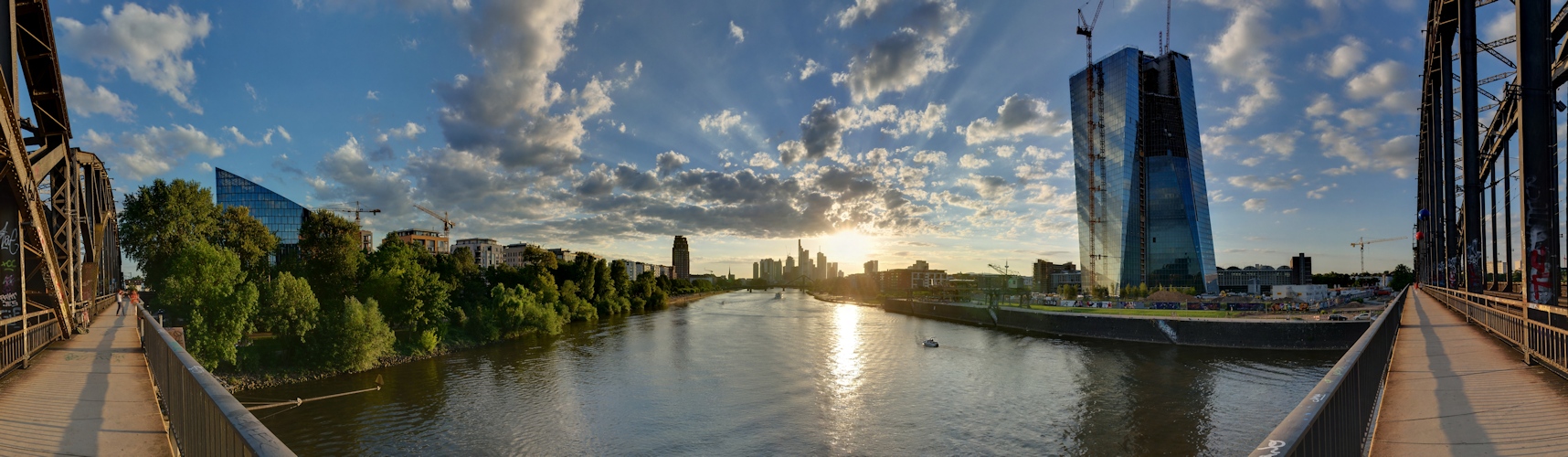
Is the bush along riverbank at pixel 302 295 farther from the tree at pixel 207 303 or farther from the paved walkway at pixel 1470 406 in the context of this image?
the paved walkway at pixel 1470 406

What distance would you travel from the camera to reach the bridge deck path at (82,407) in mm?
7480

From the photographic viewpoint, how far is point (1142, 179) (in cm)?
12075

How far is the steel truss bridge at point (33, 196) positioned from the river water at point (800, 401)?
10007 mm

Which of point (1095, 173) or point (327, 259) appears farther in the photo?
point (1095, 173)

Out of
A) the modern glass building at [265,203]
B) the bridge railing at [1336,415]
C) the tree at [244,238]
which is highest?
the modern glass building at [265,203]

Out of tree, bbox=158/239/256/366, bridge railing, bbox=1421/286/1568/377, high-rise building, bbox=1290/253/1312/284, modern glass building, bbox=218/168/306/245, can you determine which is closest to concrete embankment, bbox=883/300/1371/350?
bridge railing, bbox=1421/286/1568/377

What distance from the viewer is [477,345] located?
5181 centimetres

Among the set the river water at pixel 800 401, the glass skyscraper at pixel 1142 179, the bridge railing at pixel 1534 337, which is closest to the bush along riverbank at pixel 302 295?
the river water at pixel 800 401

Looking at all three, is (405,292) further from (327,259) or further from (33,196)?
(33,196)

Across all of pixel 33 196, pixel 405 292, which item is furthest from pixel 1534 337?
pixel 405 292

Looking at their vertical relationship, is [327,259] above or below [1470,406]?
above

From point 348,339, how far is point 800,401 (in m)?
28.7

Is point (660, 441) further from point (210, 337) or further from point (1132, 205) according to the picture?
point (1132, 205)

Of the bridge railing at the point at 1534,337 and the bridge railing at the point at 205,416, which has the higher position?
the bridge railing at the point at 205,416
